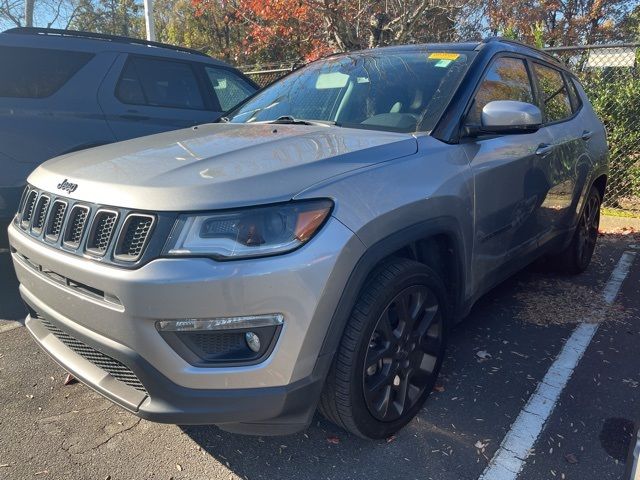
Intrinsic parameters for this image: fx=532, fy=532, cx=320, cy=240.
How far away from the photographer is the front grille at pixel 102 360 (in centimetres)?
199

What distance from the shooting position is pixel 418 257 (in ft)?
8.62

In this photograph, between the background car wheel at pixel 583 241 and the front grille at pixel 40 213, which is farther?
the background car wheel at pixel 583 241

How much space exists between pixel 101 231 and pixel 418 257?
146 cm

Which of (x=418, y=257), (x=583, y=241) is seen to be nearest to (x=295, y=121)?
(x=418, y=257)

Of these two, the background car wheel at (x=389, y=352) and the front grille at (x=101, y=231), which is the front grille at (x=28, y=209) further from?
the background car wheel at (x=389, y=352)

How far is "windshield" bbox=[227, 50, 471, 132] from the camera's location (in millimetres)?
2844

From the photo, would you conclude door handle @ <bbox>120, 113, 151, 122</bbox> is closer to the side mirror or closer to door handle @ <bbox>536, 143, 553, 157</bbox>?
the side mirror

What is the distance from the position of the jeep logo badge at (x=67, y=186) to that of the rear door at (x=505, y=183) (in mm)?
1839

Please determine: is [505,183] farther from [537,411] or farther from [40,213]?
[40,213]

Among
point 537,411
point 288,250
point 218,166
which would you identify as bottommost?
point 537,411

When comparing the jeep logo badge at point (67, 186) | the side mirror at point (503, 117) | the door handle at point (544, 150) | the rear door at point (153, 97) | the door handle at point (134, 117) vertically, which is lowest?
the door handle at point (134, 117)

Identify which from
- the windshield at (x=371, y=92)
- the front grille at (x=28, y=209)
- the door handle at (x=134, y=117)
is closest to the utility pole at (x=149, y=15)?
the door handle at (x=134, y=117)

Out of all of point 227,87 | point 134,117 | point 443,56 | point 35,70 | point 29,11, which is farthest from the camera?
point 29,11

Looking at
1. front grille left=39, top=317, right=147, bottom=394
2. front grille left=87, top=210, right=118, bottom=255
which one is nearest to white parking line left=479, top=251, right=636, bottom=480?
front grille left=39, top=317, right=147, bottom=394
